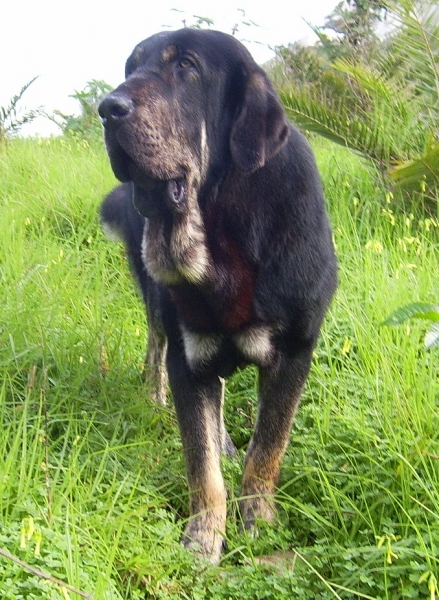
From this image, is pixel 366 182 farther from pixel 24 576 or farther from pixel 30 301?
pixel 24 576

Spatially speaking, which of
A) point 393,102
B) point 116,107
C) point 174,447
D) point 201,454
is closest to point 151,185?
point 116,107

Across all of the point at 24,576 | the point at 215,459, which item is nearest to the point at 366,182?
the point at 215,459

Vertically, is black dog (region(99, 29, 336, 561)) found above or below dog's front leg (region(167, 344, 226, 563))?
above

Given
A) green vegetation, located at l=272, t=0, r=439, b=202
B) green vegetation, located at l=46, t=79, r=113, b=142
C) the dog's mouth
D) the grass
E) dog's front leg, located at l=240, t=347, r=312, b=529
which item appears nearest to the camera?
the grass

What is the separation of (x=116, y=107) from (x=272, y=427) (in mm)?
1147

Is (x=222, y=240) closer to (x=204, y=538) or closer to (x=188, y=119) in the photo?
(x=188, y=119)

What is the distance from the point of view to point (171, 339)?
8.72ft

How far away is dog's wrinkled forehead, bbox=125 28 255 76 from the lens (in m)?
2.36

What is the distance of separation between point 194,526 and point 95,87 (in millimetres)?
5709

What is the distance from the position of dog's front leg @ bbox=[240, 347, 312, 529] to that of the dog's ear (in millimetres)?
651

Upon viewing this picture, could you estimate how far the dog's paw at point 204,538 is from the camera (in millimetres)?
2418

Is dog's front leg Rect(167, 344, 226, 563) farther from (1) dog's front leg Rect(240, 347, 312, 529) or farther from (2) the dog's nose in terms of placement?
(2) the dog's nose

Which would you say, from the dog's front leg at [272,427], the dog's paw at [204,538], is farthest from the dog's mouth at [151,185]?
the dog's paw at [204,538]

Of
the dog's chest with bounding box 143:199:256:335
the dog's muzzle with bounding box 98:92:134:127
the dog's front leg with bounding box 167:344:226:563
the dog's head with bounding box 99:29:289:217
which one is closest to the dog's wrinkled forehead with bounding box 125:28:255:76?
the dog's head with bounding box 99:29:289:217
